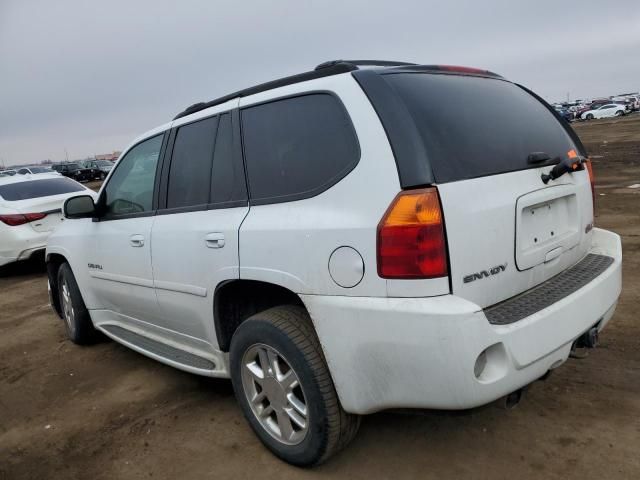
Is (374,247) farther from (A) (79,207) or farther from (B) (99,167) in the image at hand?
(B) (99,167)

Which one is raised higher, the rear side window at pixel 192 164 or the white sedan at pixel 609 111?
the white sedan at pixel 609 111

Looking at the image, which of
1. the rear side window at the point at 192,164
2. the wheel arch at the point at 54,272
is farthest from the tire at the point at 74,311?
the rear side window at the point at 192,164

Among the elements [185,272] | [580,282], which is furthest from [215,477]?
[580,282]

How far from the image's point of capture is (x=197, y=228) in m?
2.89

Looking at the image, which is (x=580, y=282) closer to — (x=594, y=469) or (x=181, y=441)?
(x=594, y=469)

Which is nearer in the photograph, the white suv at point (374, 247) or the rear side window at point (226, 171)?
the white suv at point (374, 247)

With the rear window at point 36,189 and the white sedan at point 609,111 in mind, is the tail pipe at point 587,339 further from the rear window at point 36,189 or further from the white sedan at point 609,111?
the white sedan at point 609,111

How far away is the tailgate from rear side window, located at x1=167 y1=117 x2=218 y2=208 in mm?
1512

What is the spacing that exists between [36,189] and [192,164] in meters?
6.38

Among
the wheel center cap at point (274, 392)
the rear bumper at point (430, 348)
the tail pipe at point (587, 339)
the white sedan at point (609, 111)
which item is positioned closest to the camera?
the rear bumper at point (430, 348)

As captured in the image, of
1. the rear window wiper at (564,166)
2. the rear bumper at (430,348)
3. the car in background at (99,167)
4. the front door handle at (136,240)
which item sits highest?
the car in background at (99,167)

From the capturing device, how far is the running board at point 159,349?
10.1 ft

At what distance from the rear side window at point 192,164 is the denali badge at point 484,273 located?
5.13ft

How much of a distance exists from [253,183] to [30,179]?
7.42 metres
